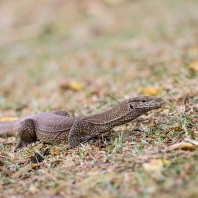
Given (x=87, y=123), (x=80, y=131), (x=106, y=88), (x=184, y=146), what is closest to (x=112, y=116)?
(x=87, y=123)

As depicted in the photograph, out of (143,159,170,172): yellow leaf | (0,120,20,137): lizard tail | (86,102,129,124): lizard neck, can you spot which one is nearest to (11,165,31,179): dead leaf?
(86,102,129,124): lizard neck

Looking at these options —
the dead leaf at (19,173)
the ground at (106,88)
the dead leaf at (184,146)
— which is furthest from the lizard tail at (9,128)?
the dead leaf at (184,146)

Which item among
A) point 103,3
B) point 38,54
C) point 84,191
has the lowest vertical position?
point 84,191

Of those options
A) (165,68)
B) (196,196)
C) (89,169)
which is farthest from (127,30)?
(196,196)

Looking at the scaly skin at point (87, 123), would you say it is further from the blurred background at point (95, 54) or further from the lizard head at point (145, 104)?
the blurred background at point (95, 54)

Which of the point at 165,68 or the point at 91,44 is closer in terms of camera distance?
the point at 165,68

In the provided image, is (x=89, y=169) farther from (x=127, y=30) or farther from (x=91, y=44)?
(x=127, y=30)

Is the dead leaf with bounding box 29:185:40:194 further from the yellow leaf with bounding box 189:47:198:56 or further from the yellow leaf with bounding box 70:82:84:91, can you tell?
the yellow leaf with bounding box 189:47:198:56
